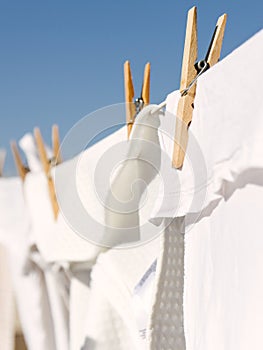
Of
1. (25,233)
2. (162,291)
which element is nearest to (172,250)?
(162,291)

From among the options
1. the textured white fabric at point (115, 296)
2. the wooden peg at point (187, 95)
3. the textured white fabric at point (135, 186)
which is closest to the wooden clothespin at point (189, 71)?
the wooden peg at point (187, 95)

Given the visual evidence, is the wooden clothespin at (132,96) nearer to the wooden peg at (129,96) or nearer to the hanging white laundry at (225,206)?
the wooden peg at (129,96)

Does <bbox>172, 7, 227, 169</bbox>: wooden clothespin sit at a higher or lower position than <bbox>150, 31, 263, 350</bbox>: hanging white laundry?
higher

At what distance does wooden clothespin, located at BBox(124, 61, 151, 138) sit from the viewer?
0.91 metres

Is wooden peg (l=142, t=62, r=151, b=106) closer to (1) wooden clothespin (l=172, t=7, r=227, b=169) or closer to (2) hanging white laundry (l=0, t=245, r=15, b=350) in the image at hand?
(1) wooden clothespin (l=172, t=7, r=227, b=169)

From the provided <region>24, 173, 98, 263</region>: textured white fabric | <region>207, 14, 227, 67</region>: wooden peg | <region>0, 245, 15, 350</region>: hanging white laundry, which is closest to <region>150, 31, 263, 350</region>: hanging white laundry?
<region>207, 14, 227, 67</region>: wooden peg

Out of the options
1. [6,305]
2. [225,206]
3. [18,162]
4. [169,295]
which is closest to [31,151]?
[18,162]

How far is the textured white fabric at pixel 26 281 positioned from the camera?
1.36 m

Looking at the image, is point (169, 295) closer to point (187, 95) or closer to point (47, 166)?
point (187, 95)

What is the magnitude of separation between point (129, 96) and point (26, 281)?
588mm

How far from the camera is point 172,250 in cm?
79

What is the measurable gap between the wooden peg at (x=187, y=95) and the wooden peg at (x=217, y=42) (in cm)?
2

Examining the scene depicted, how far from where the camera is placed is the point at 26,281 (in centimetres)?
138

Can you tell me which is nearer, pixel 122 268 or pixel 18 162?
pixel 122 268
